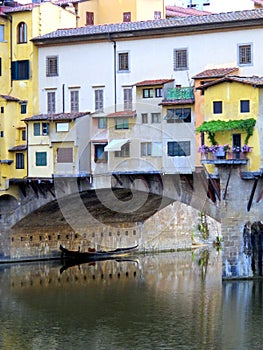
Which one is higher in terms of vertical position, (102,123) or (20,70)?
(20,70)

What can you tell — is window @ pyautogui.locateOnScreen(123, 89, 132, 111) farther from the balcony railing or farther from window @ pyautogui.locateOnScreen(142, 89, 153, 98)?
the balcony railing

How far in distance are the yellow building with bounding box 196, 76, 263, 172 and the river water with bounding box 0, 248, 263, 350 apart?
493 cm

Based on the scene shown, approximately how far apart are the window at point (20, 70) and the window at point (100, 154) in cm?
529

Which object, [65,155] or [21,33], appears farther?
[21,33]

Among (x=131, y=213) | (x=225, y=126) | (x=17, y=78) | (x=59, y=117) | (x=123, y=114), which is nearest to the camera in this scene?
(x=225, y=126)

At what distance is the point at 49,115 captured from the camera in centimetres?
5031

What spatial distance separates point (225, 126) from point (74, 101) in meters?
8.97

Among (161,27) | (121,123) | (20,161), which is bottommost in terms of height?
(20,161)

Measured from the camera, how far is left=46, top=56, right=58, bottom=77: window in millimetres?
50875

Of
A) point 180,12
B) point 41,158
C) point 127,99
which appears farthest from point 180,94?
point 180,12

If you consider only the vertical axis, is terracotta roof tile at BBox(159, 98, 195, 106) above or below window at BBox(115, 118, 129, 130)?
above

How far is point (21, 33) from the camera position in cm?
5169

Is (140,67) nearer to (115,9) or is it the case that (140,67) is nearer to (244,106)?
(244,106)

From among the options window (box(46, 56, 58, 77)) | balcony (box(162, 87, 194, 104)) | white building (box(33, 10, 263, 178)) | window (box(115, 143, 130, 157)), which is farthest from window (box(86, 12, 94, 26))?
balcony (box(162, 87, 194, 104))
